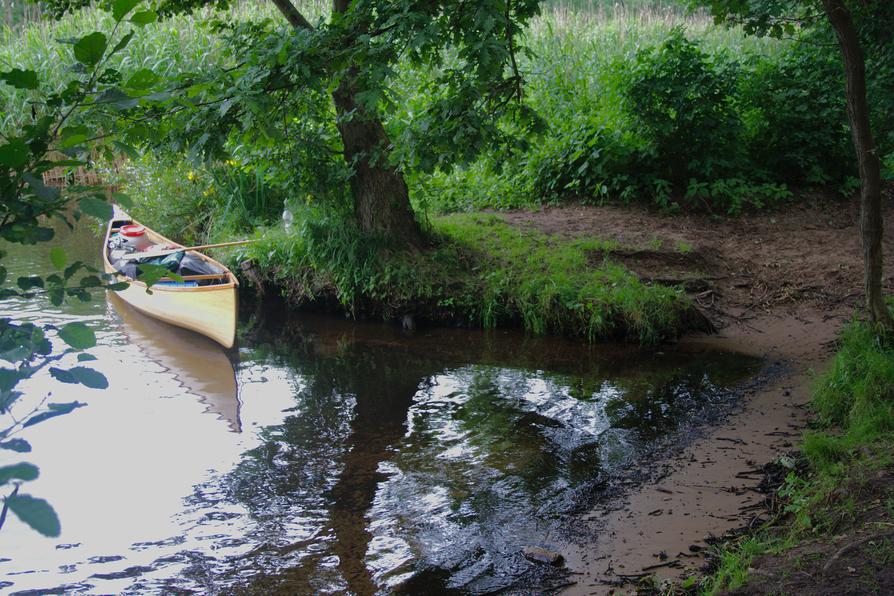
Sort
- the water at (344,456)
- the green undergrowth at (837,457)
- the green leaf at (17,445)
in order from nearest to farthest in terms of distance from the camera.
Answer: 1. the green leaf at (17,445)
2. the green undergrowth at (837,457)
3. the water at (344,456)

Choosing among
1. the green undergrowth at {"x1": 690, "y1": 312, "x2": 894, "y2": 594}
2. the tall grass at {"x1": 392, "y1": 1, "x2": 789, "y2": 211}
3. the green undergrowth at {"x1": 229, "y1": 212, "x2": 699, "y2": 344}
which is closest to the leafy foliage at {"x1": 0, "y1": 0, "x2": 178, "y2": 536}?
the green undergrowth at {"x1": 690, "y1": 312, "x2": 894, "y2": 594}

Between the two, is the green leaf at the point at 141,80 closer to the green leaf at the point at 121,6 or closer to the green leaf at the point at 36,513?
the green leaf at the point at 121,6

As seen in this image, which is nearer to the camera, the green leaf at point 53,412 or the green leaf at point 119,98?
the green leaf at point 53,412

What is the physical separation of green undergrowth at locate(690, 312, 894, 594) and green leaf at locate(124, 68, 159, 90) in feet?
9.60

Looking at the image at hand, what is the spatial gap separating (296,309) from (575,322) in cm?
390

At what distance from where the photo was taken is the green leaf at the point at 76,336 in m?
1.75

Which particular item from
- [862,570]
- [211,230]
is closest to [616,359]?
[862,570]

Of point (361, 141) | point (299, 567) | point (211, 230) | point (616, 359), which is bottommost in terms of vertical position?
point (299, 567)

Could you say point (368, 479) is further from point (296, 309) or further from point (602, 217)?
point (602, 217)

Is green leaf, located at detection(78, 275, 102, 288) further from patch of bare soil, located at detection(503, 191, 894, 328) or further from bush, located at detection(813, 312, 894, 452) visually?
patch of bare soil, located at detection(503, 191, 894, 328)

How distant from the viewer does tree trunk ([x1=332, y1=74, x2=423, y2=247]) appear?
30.0ft

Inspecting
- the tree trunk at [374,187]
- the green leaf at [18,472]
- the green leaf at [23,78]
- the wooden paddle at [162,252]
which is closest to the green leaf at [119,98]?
the green leaf at [23,78]

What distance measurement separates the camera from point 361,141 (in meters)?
9.22

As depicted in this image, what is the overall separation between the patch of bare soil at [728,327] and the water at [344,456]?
1.09 ft
